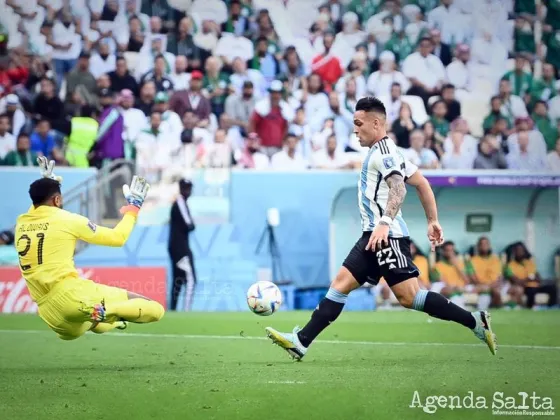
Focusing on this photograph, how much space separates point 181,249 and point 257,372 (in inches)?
433

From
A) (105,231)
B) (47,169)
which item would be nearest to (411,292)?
(105,231)

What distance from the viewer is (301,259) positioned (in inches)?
784

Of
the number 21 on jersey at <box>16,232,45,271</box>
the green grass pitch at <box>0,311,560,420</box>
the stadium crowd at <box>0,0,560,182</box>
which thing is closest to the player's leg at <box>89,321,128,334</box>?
the green grass pitch at <box>0,311,560,420</box>

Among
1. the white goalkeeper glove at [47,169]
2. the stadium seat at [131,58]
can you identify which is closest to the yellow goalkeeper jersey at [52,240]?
the white goalkeeper glove at [47,169]

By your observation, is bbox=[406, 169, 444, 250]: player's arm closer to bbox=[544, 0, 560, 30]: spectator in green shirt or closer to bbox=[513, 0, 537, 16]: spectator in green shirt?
bbox=[513, 0, 537, 16]: spectator in green shirt

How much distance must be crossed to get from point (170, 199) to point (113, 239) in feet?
35.1

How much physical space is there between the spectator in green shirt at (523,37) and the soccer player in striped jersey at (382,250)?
15.1 metres

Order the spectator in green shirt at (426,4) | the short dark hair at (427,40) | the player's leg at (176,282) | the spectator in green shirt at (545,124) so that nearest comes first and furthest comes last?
the player's leg at (176,282) < the spectator in green shirt at (545,124) < the short dark hair at (427,40) < the spectator in green shirt at (426,4)

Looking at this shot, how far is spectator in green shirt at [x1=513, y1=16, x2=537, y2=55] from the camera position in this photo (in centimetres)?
2305

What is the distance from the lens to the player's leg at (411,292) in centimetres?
854

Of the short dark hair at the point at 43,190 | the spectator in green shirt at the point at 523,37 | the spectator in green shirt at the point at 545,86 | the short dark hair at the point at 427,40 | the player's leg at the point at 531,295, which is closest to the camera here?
the short dark hair at the point at 43,190

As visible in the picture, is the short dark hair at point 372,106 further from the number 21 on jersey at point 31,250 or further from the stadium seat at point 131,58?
the stadium seat at point 131,58

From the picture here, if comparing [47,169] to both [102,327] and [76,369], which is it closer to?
[102,327]

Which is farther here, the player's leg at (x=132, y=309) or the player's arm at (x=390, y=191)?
the player's leg at (x=132, y=309)
